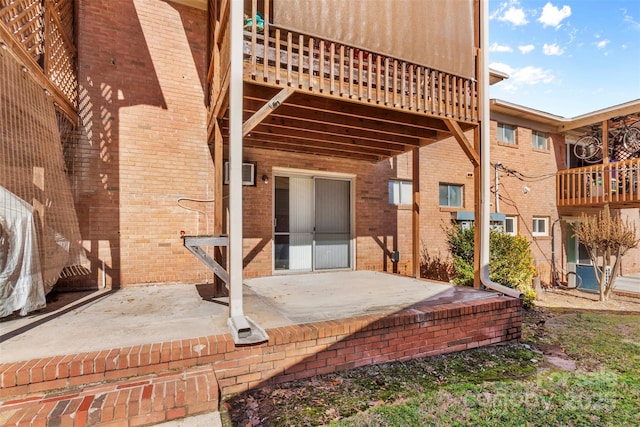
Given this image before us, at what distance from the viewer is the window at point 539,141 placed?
33.6ft

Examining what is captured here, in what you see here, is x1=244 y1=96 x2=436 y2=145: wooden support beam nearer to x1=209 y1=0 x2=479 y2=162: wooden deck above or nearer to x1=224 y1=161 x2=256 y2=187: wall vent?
x1=209 y1=0 x2=479 y2=162: wooden deck above

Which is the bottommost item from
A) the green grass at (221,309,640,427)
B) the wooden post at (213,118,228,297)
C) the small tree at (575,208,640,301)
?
the green grass at (221,309,640,427)

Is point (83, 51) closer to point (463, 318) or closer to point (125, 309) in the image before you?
point (125, 309)

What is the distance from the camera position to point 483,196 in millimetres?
4754

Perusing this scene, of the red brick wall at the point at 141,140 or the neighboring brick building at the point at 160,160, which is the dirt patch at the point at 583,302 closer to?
the neighboring brick building at the point at 160,160

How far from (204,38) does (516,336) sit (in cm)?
700

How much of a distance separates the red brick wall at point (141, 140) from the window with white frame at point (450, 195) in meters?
6.04

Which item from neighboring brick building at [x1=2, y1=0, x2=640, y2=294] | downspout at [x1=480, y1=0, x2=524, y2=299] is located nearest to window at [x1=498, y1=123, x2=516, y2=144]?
neighboring brick building at [x1=2, y1=0, x2=640, y2=294]

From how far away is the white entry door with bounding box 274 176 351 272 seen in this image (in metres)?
6.32

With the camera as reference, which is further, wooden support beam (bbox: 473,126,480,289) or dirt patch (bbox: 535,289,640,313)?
dirt patch (bbox: 535,289,640,313)

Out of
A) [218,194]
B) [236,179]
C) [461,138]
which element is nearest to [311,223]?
[218,194]

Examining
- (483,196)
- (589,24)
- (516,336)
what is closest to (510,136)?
(589,24)

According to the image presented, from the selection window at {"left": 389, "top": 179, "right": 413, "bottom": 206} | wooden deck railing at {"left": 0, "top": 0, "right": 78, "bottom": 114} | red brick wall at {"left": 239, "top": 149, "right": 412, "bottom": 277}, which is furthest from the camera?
window at {"left": 389, "top": 179, "right": 413, "bottom": 206}

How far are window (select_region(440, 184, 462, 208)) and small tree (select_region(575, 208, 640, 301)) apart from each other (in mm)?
3355
